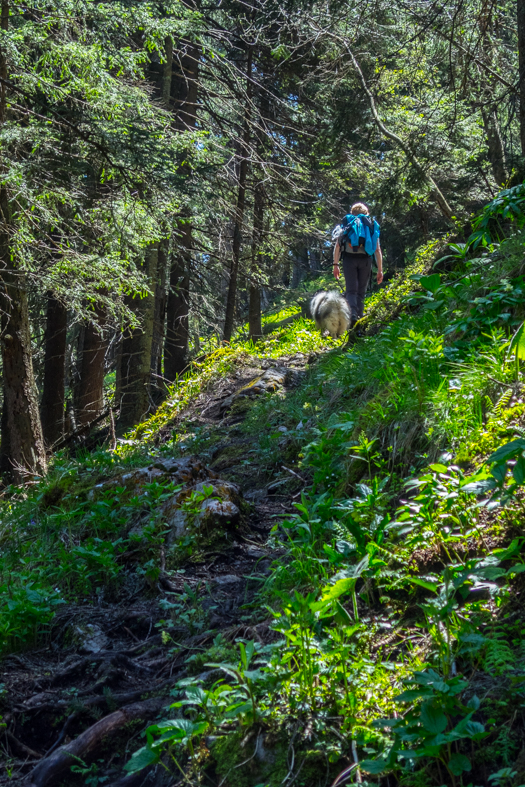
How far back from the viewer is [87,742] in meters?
2.52

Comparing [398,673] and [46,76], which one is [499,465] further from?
[46,76]

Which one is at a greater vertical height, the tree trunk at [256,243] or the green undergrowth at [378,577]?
the tree trunk at [256,243]

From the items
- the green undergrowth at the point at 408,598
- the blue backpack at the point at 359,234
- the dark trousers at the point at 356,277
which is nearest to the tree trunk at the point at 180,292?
the dark trousers at the point at 356,277

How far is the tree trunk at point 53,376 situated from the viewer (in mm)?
13062

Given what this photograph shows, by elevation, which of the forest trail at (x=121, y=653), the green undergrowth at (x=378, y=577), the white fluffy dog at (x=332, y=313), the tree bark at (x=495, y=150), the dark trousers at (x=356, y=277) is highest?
the tree bark at (x=495, y=150)

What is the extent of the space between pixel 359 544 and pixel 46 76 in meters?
7.57

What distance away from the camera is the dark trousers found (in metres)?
10.1

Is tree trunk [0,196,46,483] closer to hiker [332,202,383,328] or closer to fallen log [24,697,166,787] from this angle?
hiker [332,202,383,328]


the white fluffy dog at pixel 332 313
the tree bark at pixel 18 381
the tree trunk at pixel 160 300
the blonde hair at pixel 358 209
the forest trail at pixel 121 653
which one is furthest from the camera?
the tree trunk at pixel 160 300

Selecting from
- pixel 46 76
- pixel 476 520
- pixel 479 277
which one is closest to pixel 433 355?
pixel 479 277

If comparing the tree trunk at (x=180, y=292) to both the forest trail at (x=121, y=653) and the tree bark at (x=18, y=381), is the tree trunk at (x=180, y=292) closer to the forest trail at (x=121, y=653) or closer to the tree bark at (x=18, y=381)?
the tree bark at (x=18, y=381)

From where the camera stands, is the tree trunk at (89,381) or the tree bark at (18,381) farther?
the tree trunk at (89,381)

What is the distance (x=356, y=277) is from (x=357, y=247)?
1.91 feet

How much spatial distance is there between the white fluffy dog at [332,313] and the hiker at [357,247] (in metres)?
0.37
